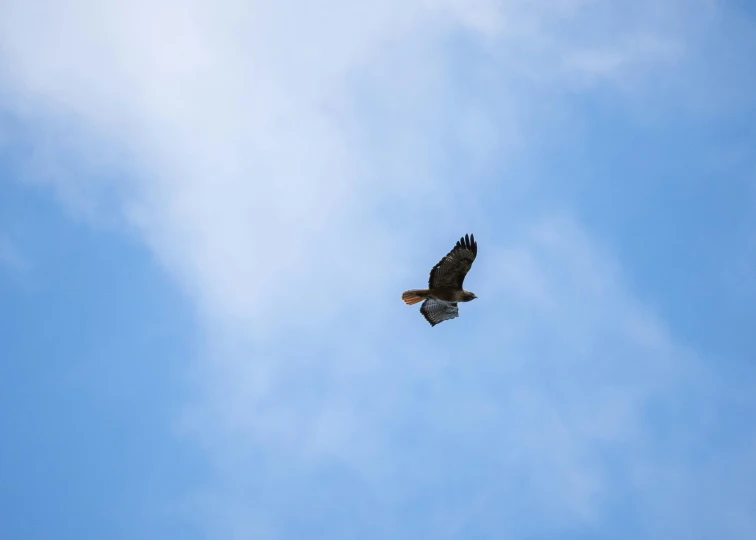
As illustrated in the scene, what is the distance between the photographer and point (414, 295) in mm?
22797

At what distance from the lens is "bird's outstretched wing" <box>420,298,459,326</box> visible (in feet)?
76.5

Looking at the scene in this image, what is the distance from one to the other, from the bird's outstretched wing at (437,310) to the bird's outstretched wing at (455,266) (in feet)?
2.73

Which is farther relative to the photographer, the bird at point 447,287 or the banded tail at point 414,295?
the banded tail at point 414,295

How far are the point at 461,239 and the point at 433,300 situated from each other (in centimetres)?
269

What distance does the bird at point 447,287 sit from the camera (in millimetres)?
21766

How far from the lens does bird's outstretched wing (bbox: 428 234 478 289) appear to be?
21.7m

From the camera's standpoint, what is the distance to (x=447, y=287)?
897 inches

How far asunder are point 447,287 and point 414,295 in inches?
44.8

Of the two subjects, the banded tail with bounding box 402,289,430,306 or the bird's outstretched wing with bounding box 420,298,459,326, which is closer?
the banded tail with bounding box 402,289,430,306

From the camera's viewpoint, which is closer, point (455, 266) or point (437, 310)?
point (455, 266)

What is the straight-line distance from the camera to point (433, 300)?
23.2 meters

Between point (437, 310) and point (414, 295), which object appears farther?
point (437, 310)

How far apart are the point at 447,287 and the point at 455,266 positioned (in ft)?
3.31

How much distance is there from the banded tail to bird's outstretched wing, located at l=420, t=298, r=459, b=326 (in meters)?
0.52
